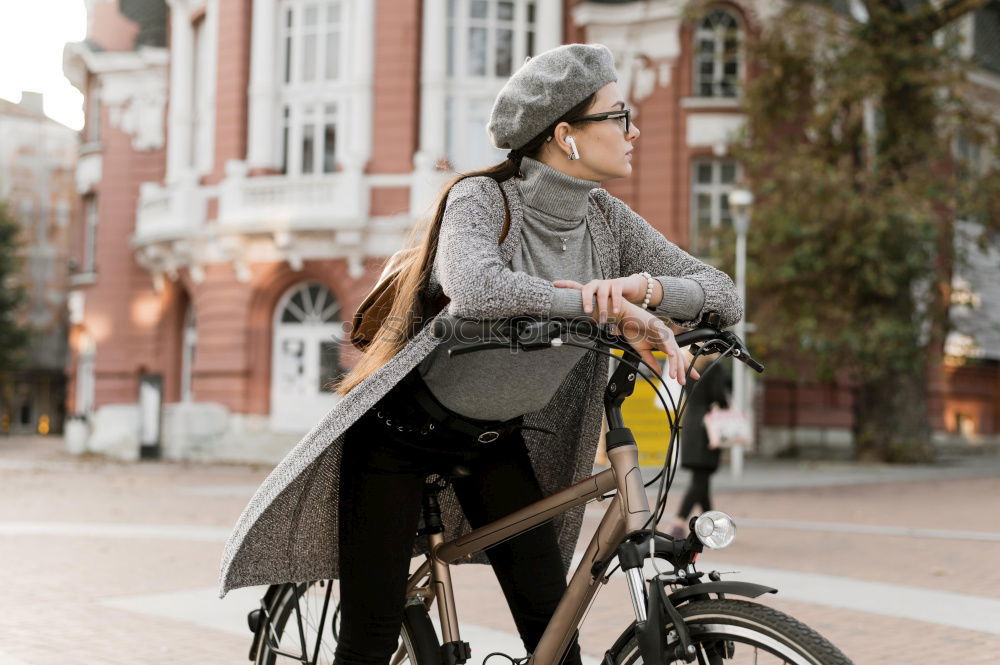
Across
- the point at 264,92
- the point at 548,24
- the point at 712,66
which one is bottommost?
the point at 264,92

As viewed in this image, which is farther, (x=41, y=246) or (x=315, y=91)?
(x=41, y=246)

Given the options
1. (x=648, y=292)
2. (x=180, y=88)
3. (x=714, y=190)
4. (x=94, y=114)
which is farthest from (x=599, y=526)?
(x=94, y=114)

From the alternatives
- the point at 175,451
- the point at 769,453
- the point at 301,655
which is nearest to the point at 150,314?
the point at 175,451

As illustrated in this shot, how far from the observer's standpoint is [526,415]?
2.92 meters

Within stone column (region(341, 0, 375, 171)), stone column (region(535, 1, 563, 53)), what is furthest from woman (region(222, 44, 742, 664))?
stone column (region(535, 1, 563, 53))

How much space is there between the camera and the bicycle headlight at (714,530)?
221cm

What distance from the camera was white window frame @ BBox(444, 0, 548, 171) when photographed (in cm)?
Result: 2309

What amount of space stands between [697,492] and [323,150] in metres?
16.0

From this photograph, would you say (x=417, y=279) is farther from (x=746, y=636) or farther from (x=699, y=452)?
(x=699, y=452)

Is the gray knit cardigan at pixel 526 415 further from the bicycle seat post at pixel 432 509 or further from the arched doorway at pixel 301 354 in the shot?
the arched doorway at pixel 301 354

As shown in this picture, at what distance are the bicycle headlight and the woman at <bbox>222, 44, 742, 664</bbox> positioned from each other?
313mm

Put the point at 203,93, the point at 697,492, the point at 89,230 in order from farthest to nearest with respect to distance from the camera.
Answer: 1. the point at 89,230
2. the point at 203,93
3. the point at 697,492

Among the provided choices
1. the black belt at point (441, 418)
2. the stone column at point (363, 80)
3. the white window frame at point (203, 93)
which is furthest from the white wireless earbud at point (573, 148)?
the white window frame at point (203, 93)

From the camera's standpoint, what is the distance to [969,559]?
8594 millimetres
